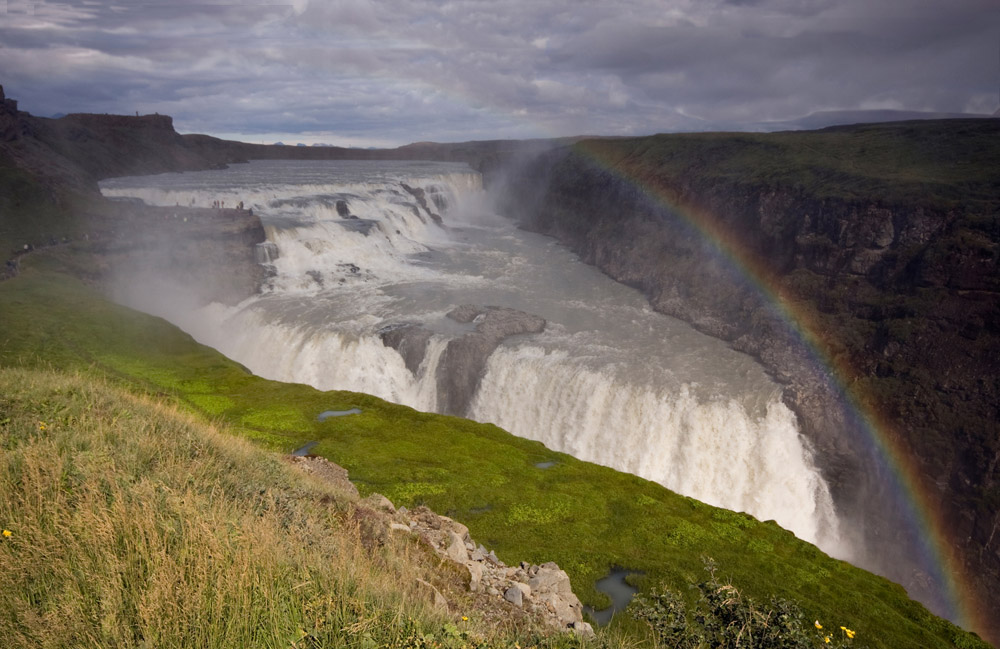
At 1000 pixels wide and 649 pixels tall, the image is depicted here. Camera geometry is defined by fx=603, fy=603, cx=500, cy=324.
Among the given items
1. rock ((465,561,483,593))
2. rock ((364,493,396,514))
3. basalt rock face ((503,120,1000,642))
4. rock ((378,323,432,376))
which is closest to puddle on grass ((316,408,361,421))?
rock ((378,323,432,376))

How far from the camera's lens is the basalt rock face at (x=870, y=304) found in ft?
101

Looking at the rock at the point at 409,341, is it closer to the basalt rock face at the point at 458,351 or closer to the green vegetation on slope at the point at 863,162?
the basalt rock face at the point at 458,351

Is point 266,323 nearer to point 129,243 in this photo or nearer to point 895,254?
point 129,243

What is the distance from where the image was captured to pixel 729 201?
5412cm

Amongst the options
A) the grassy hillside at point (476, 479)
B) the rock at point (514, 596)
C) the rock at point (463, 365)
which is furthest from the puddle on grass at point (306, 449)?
the rock at point (463, 365)

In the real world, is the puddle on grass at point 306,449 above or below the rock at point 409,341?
below

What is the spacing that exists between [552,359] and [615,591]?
69.7ft

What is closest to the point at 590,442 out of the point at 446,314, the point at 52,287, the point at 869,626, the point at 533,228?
the point at 446,314

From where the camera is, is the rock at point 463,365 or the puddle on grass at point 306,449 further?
the rock at point 463,365

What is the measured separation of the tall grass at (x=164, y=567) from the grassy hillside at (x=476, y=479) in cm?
16

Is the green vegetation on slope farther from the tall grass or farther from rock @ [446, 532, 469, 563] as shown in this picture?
the tall grass

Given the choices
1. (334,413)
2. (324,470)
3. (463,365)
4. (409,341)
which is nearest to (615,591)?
(324,470)

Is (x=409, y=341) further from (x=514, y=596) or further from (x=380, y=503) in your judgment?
(x=514, y=596)

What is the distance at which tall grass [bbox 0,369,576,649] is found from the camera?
16.8 ft
